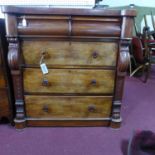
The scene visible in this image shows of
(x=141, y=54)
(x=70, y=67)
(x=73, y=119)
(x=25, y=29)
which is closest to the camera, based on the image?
(x=25, y=29)

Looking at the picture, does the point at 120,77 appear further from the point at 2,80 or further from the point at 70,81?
the point at 2,80

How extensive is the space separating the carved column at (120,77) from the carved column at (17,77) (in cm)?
67

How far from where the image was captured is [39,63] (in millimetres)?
1364

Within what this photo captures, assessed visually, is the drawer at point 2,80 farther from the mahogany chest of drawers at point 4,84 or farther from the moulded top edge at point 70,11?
the moulded top edge at point 70,11

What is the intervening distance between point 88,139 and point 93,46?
65 cm

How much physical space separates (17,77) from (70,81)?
365 millimetres

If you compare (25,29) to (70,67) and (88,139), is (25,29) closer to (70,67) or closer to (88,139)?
(70,67)

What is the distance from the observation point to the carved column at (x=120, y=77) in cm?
134

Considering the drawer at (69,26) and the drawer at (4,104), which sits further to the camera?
the drawer at (4,104)

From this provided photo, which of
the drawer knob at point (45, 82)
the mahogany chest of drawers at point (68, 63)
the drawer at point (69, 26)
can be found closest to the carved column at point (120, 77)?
the mahogany chest of drawers at point (68, 63)

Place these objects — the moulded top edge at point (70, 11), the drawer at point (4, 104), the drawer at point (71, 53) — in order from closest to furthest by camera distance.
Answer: the moulded top edge at point (70, 11) → the drawer at point (71, 53) → the drawer at point (4, 104)

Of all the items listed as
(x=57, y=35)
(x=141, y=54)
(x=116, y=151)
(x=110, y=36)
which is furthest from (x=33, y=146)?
(x=141, y=54)

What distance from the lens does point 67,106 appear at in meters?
1.49

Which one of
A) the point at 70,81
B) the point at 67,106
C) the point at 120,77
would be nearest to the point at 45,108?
the point at 67,106
